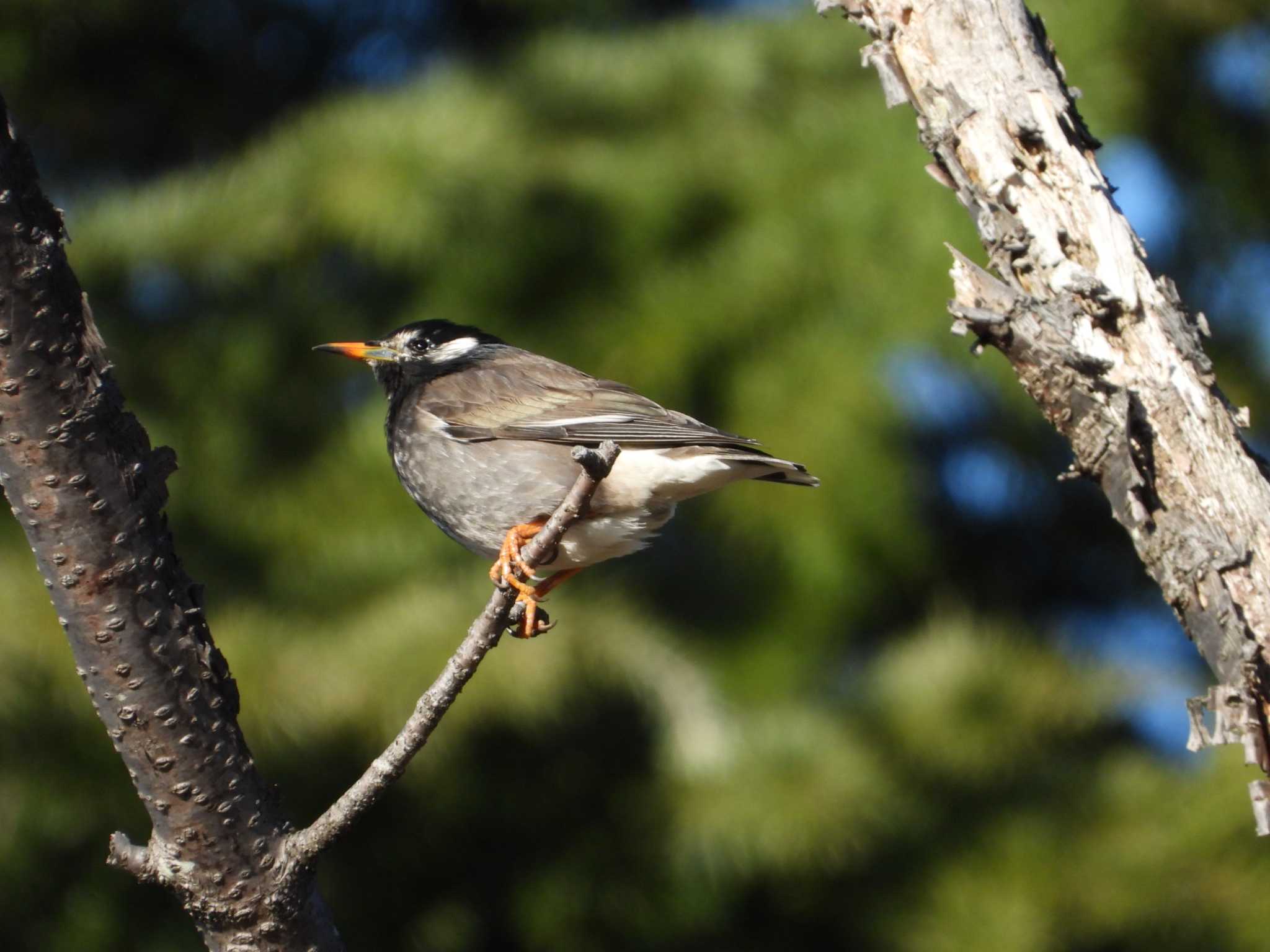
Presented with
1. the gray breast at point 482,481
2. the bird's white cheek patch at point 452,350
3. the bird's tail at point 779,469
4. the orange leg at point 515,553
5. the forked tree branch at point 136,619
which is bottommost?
the forked tree branch at point 136,619

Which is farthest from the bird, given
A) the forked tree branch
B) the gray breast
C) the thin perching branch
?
the forked tree branch

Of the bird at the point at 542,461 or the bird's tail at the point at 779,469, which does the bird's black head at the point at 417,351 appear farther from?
the bird's tail at the point at 779,469

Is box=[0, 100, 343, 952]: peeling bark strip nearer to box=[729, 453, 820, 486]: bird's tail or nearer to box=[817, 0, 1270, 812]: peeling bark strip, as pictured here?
box=[817, 0, 1270, 812]: peeling bark strip

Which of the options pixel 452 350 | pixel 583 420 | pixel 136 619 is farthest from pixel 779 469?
pixel 136 619

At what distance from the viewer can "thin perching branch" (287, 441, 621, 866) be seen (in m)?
2.14

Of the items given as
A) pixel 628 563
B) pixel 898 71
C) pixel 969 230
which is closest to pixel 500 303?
pixel 628 563

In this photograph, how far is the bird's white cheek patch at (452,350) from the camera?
3.97 metres

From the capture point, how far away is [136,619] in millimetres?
2025

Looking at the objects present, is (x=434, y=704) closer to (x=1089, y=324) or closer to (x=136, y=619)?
(x=136, y=619)

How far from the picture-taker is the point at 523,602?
10.3 feet

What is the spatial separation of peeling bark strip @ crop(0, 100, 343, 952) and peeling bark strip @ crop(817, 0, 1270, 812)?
1.24 m

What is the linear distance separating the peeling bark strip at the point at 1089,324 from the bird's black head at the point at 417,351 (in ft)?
5.91

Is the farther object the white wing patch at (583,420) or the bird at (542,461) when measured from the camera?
the white wing patch at (583,420)

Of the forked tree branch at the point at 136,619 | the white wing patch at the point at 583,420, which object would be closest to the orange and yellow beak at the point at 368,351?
the white wing patch at the point at 583,420
